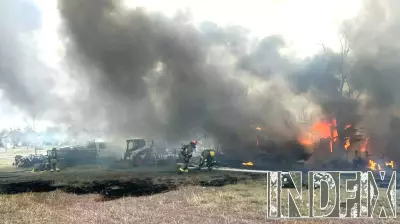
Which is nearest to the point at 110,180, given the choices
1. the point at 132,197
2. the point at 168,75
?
the point at 132,197

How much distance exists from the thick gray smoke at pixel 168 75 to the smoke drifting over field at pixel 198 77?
0.06 m

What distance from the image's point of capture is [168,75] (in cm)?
2247

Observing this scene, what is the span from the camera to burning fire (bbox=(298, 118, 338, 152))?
1945 centimetres

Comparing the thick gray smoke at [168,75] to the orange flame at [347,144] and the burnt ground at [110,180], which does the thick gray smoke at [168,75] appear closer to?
the orange flame at [347,144]

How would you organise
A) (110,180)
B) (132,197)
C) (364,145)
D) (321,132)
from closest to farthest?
(132,197)
(110,180)
(364,145)
(321,132)

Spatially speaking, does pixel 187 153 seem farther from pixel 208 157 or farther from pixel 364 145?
pixel 364 145

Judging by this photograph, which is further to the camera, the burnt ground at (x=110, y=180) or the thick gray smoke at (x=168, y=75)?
the thick gray smoke at (x=168, y=75)

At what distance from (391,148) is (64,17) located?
20461 mm

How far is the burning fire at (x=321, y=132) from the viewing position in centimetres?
1945

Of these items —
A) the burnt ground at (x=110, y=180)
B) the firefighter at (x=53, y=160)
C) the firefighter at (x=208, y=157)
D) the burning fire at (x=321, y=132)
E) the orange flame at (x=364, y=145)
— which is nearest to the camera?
the burnt ground at (x=110, y=180)

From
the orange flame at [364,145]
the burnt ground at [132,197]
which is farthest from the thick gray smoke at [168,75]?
the burnt ground at [132,197]

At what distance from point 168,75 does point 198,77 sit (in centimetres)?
212

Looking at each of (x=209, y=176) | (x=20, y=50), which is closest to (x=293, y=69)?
(x=209, y=176)

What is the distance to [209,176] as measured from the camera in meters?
16.1
